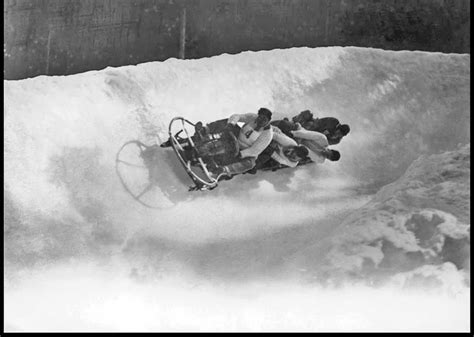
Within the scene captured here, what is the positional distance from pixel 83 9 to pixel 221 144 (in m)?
1.46

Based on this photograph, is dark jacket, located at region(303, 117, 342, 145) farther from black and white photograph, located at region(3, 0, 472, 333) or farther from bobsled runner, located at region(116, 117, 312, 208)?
bobsled runner, located at region(116, 117, 312, 208)

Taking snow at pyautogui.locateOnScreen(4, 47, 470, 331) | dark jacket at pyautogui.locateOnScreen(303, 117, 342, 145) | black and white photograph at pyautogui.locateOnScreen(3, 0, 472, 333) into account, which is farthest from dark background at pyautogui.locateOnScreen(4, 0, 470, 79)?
dark jacket at pyautogui.locateOnScreen(303, 117, 342, 145)

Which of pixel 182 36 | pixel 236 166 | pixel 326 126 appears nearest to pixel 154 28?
pixel 182 36

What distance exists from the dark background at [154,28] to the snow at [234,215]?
131 mm

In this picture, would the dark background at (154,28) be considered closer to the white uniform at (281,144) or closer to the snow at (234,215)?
the snow at (234,215)

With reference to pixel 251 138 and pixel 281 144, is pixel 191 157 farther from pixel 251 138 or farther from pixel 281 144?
pixel 281 144

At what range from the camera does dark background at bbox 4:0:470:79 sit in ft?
16.7

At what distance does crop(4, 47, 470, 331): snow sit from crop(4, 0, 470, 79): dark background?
0.13 metres

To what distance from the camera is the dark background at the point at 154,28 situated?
201 inches

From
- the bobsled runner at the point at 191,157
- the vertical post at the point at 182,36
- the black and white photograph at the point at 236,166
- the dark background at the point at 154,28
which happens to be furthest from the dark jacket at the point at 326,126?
the vertical post at the point at 182,36

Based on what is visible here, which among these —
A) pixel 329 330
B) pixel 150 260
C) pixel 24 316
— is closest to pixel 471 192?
pixel 329 330

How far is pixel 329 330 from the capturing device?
416cm

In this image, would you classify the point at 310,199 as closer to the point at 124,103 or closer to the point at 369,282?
the point at 369,282

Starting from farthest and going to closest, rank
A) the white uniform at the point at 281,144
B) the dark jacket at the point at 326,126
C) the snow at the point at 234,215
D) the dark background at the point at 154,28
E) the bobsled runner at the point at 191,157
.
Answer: the dark background at the point at 154,28, the dark jacket at the point at 326,126, the white uniform at the point at 281,144, the bobsled runner at the point at 191,157, the snow at the point at 234,215
